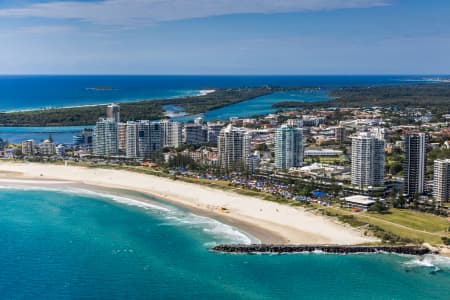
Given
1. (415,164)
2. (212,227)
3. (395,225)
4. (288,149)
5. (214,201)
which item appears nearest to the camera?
(395,225)

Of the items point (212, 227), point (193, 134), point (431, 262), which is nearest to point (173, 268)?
point (212, 227)

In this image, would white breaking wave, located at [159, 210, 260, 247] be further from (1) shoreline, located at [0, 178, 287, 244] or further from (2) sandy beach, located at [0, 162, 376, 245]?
(2) sandy beach, located at [0, 162, 376, 245]

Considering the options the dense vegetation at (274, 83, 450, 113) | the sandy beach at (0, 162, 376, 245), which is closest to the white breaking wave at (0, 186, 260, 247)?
the sandy beach at (0, 162, 376, 245)

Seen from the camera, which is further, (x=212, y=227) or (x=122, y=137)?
(x=122, y=137)

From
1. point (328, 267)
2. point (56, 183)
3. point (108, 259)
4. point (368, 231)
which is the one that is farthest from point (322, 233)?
point (56, 183)

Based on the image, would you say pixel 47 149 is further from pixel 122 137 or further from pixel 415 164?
pixel 415 164

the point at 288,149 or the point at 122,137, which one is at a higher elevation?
the point at 122,137

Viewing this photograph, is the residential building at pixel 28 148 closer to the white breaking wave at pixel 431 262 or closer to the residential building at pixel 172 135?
the residential building at pixel 172 135
